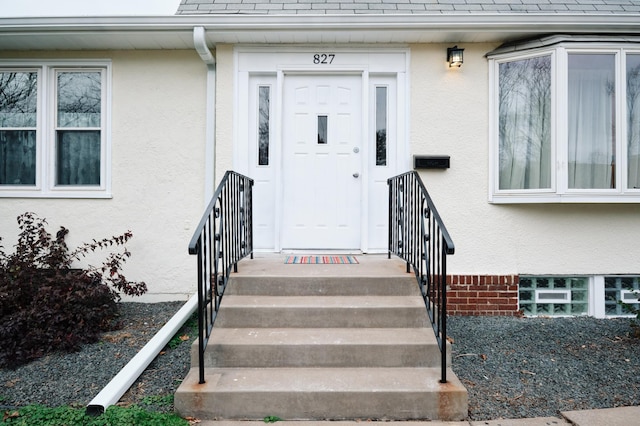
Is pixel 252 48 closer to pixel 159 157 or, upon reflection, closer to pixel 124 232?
pixel 159 157

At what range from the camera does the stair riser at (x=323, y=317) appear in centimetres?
310

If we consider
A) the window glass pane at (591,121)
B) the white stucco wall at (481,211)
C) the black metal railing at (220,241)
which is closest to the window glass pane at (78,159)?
the black metal railing at (220,241)

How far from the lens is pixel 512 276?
14.3ft

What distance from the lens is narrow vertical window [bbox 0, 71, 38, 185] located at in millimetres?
4691

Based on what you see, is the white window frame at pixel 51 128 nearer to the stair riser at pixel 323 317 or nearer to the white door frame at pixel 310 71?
the white door frame at pixel 310 71

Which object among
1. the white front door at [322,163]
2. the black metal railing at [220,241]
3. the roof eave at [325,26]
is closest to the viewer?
the black metal railing at [220,241]

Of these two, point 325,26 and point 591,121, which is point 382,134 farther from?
point 591,121

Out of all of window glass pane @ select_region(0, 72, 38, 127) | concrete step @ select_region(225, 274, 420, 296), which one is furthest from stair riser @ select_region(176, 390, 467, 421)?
window glass pane @ select_region(0, 72, 38, 127)

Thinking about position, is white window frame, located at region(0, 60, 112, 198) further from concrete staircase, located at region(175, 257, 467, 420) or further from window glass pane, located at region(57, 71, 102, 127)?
concrete staircase, located at region(175, 257, 467, 420)

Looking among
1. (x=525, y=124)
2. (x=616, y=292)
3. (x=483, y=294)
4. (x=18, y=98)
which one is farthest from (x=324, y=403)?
(x=18, y=98)

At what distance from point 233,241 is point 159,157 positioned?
5.91ft

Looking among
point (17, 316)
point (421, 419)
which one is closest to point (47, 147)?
point (17, 316)

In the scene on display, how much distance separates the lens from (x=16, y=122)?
4.70 metres

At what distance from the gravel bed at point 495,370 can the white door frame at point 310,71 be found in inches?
65.7
